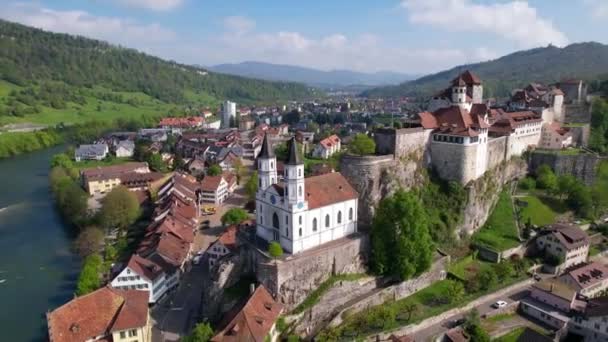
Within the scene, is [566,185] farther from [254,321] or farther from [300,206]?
[254,321]

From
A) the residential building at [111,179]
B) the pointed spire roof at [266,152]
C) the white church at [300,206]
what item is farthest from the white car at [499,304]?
the residential building at [111,179]

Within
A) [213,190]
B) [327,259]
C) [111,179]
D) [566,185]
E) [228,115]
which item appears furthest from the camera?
[228,115]

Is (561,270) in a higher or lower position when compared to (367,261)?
lower

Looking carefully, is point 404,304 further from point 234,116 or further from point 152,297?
point 234,116

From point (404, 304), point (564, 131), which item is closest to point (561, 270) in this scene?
point (404, 304)

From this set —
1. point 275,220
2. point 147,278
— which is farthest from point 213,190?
point 275,220
